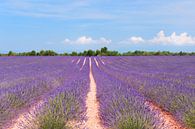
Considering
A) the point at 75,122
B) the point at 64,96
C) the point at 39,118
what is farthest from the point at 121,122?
the point at 64,96

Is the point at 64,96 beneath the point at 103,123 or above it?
above

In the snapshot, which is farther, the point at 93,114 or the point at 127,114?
the point at 93,114

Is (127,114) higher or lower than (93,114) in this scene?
higher

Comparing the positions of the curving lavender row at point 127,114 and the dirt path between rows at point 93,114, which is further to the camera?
the dirt path between rows at point 93,114

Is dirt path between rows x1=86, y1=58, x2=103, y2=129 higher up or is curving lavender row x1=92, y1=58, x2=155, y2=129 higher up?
curving lavender row x1=92, y1=58, x2=155, y2=129

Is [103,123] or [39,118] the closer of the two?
[39,118]

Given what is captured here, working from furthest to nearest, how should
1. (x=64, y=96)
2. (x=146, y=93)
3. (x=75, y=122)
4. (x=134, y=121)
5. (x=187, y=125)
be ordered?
(x=146, y=93), (x=64, y=96), (x=187, y=125), (x=75, y=122), (x=134, y=121)

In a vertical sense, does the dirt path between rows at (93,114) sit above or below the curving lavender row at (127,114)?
below

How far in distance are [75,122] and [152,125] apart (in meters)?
1.28

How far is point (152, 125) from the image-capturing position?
16.2 feet

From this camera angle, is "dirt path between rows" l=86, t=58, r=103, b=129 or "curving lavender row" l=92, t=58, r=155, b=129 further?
"dirt path between rows" l=86, t=58, r=103, b=129

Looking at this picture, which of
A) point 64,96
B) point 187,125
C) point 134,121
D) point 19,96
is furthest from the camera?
point 19,96

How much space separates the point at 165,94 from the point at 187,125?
2.09 m

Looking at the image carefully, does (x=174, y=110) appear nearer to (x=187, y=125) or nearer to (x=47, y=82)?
(x=187, y=125)
